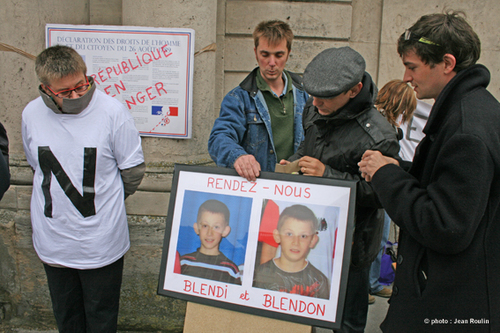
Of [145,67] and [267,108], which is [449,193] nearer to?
[267,108]

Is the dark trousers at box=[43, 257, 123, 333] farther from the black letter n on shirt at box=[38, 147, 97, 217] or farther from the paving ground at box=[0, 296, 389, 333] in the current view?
the paving ground at box=[0, 296, 389, 333]

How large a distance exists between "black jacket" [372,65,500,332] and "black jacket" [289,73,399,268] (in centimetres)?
27

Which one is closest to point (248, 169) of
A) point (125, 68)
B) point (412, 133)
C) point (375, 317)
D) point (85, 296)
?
point (85, 296)

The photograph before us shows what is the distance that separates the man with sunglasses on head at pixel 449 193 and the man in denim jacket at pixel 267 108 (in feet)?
3.33

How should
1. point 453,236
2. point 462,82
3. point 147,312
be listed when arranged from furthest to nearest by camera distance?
point 147,312
point 462,82
point 453,236

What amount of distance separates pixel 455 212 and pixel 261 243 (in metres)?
0.79

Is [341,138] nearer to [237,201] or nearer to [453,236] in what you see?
[237,201]

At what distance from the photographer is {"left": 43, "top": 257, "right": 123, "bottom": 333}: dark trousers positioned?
2361 millimetres


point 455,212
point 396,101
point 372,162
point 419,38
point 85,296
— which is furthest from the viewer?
point 396,101

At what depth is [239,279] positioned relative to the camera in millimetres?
1767

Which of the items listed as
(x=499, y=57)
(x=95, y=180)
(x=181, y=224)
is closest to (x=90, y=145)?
(x=95, y=180)

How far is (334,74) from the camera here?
1796mm

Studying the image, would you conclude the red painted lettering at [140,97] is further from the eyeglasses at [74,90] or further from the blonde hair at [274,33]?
the blonde hair at [274,33]

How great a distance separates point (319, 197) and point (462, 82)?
0.70 m
